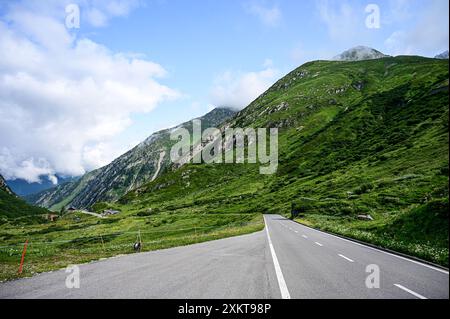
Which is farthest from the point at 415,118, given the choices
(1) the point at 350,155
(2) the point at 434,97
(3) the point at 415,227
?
(3) the point at 415,227

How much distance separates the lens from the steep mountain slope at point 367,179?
24.2 m

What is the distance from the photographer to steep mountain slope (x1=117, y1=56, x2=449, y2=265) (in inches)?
954

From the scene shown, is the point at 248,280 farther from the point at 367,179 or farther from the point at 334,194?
the point at 367,179

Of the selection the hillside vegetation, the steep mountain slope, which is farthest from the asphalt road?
the steep mountain slope

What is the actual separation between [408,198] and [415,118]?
96199mm

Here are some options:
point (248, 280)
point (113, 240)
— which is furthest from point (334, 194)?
point (248, 280)

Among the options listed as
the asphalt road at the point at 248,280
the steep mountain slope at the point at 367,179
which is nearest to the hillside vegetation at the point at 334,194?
the steep mountain slope at the point at 367,179

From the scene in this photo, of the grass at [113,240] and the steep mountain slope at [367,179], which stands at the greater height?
the steep mountain slope at [367,179]

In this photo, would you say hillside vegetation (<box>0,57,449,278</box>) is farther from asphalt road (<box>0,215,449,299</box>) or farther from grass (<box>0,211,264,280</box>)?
asphalt road (<box>0,215,449,299</box>)

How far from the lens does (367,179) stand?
265 feet

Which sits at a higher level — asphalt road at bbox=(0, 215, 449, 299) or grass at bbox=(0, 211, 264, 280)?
asphalt road at bbox=(0, 215, 449, 299)

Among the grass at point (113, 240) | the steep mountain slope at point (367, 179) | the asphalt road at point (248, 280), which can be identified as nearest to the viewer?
the asphalt road at point (248, 280)

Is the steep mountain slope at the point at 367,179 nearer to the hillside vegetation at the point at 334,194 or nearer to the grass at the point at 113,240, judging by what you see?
the hillside vegetation at the point at 334,194
